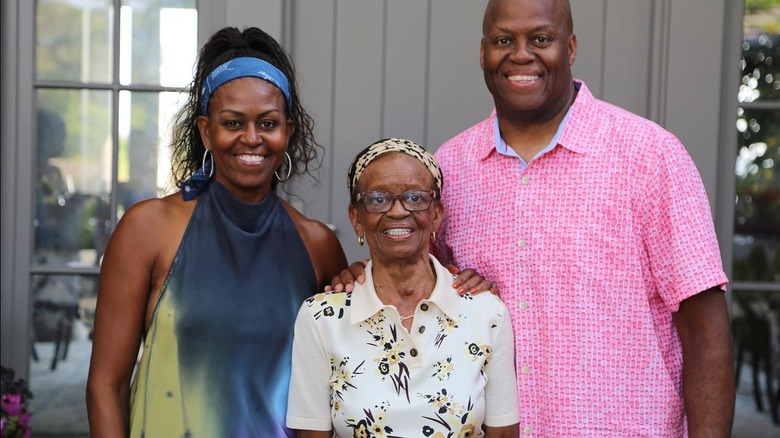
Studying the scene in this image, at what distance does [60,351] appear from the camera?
119 inches

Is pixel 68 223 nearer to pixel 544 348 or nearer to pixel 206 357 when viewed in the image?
pixel 206 357

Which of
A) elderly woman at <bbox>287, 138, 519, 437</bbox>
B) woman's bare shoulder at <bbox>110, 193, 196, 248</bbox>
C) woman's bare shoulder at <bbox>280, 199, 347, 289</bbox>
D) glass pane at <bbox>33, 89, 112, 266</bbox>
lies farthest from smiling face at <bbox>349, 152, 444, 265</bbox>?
glass pane at <bbox>33, 89, 112, 266</bbox>

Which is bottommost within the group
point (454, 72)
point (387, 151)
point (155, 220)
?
point (155, 220)

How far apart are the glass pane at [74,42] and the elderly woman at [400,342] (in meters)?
1.44

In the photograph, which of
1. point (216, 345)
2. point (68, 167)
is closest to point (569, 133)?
point (216, 345)

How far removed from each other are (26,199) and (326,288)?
1438 mm

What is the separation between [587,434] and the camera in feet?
6.42

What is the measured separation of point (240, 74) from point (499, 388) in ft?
2.79

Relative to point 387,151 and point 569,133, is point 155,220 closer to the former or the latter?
point 387,151

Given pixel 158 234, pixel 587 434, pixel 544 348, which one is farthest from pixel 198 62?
pixel 587 434

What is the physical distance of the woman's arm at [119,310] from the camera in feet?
6.16

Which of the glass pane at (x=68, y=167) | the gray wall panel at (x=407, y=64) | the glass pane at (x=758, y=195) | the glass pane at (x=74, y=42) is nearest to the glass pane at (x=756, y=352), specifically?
the glass pane at (x=758, y=195)

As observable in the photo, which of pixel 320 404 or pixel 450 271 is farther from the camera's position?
pixel 450 271

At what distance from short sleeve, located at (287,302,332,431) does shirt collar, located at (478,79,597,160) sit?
59cm
